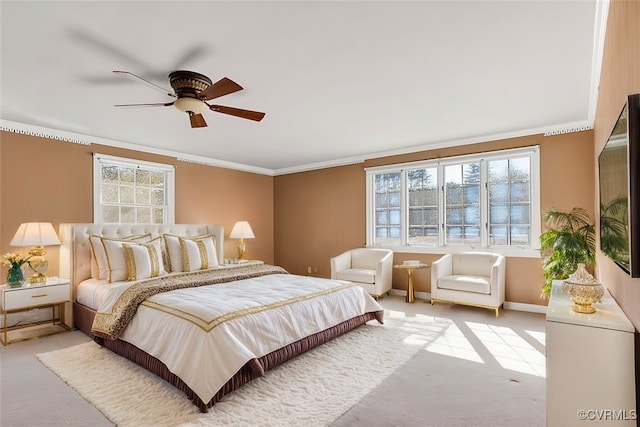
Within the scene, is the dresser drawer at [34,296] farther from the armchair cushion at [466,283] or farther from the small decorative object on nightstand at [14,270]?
the armchair cushion at [466,283]

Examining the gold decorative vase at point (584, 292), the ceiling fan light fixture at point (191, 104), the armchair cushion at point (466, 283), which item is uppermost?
the ceiling fan light fixture at point (191, 104)

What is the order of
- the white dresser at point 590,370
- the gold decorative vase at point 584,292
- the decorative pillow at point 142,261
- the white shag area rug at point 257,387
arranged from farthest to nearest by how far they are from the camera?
the decorative pillow at point 142,261 < the white shag area rug at point 257,387 < the gold decorative vase at point 584,292 < the white dresser at point 590,370

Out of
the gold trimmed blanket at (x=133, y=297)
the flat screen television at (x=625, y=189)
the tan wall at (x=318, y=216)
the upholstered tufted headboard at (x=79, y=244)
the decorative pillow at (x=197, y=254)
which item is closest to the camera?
the flat screen television at (x=625, y=189)

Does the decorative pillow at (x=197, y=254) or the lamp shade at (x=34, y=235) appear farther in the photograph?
the decorative pillow at (x=197, y=254)

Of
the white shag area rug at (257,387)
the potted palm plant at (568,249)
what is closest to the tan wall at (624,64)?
the potted palm plant at (568,249)

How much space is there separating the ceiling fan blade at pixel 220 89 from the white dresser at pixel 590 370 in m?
2.40

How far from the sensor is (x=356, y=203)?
6.23 m

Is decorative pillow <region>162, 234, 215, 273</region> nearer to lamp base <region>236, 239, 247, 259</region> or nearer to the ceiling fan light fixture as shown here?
lamp base <region>236, 239, 247, 259</region>

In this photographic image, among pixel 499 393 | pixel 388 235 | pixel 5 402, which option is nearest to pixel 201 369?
pixel 5 402

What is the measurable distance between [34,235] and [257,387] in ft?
10.3

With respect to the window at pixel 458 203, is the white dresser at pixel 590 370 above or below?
below

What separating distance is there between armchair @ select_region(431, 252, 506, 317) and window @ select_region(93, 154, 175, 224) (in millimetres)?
4280

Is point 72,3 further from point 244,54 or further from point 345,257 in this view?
point 345,257

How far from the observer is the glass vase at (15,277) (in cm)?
362
